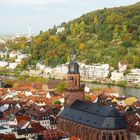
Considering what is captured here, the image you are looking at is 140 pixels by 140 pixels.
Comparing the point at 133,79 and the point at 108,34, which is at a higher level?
the point at 108,34

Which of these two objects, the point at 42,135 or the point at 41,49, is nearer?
the point at 42,135

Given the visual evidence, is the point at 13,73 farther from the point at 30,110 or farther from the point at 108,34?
the point at 30,110

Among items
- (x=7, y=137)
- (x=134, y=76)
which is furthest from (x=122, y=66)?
(x=7, y=137)

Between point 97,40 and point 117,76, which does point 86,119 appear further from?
point 97,40

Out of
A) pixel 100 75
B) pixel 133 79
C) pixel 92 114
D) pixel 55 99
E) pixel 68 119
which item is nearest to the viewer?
pixel 92 114

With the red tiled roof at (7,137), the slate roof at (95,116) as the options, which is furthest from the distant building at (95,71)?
the red tiled roof at (7,137)

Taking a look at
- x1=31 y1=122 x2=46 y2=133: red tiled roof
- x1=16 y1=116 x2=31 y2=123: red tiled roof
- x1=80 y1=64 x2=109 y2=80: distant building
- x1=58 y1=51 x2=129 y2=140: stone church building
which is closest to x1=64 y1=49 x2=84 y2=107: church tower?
x1=58 y1=51 x2=129 y2=140: stone church building

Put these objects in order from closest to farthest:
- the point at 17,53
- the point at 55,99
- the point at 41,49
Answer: the point at 55,99, the point at 41,49, the point at 17,53

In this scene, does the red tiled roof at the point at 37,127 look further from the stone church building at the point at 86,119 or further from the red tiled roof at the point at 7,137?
the red tiled roof at the point at 7,137

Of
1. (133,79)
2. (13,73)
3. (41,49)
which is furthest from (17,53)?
(133,79)
